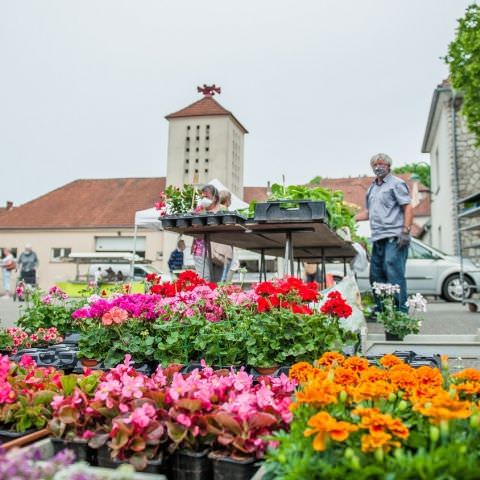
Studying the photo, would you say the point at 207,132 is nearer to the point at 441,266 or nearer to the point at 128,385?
the point at 441,266

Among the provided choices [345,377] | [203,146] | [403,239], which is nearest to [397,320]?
[403,239]

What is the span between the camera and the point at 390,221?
5758 millimetres

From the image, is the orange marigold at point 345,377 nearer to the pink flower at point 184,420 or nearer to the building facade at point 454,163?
the pink flower at point 184,420

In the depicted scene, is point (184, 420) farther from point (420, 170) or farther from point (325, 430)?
point (420, 170)

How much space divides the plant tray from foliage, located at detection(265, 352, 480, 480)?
92.5 inches

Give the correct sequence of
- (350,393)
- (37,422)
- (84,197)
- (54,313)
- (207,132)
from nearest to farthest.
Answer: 1. (350,393)
2. (37,422)
3. (54,313)
4. (207,132)
5. (84,197)

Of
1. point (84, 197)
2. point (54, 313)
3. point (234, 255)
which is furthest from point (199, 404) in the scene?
point (84, 197)

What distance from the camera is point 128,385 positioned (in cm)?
205

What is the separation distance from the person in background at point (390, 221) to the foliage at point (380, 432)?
13.0ft

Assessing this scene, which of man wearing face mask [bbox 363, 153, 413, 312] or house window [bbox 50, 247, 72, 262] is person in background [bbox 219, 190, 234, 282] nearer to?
man wearing face mask [bbox 363, 153, 413, 312]

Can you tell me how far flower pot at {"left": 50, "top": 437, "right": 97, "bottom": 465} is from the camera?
5.90ft

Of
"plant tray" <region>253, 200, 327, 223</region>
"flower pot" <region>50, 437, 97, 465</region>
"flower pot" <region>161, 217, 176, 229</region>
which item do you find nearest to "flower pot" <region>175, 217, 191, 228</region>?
"flower pot" <region>161, 217, 176, 229</region>

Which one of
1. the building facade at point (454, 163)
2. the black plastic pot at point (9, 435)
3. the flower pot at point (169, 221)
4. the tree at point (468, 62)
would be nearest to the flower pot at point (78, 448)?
the black plastic pot at point (9, 435)

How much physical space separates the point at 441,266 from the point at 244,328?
11.7 metres
